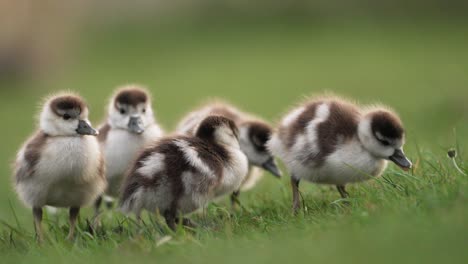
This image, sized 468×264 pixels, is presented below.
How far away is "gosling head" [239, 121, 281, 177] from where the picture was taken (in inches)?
255

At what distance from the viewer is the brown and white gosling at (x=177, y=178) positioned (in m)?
5.08

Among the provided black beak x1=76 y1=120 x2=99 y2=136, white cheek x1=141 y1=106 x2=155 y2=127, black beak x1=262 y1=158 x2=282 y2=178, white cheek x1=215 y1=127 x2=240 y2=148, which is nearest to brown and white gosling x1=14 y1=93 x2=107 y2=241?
black beak x1=76 y1=120 x2=99 y2=136

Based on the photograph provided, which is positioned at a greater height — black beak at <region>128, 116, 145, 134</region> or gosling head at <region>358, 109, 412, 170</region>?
gosling head at <region>358, 109, 412, 170</region>

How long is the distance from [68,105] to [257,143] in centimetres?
184

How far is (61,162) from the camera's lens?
5.14 meters

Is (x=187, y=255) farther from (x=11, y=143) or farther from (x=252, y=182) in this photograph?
(x=11, y=143)

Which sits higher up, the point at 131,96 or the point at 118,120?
the point at 131,96

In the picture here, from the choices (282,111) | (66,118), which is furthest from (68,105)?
(282,111)

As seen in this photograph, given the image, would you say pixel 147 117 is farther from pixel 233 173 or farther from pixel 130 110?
pixel 233 173

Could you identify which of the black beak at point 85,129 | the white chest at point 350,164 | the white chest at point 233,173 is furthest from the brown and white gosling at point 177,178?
the white chest at point 350,164

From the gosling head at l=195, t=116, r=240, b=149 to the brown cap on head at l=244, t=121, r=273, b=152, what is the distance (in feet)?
3.08

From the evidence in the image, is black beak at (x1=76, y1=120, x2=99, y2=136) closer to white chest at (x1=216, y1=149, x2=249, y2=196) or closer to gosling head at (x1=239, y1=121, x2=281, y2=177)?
white chest at (x1=216, y1=149, x2=249, y2=196)

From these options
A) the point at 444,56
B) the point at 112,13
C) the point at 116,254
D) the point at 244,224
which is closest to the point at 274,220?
the point at 244,224

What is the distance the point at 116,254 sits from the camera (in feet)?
14.8
